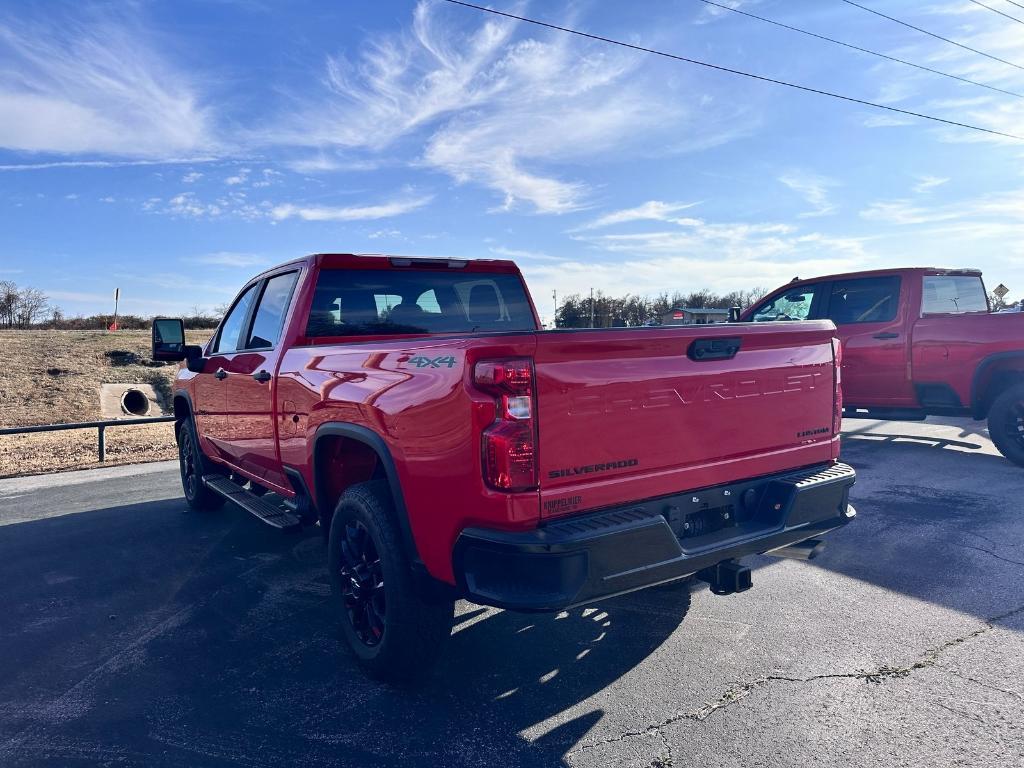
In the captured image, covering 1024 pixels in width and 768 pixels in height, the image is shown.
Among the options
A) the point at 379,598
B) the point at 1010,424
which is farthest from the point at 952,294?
the point at 379,598

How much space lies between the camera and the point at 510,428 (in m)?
2.48

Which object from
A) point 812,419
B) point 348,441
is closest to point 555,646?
point 348,441

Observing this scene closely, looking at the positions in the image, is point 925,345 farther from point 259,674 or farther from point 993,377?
point 259,674

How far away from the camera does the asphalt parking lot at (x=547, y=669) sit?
267cm

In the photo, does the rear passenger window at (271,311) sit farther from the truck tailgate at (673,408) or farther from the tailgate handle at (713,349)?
the tailgate handle at (713,349)

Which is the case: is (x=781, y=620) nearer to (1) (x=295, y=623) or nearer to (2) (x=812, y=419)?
(2) (x=812, y=419)

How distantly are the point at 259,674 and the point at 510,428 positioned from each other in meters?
1.93

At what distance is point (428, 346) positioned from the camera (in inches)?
109

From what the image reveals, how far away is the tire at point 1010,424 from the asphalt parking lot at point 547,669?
2.34 metres

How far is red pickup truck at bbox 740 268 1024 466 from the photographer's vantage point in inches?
289

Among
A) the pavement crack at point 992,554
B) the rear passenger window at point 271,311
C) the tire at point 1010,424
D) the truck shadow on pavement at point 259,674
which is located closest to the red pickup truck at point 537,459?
the rear passenger window at point 271,311

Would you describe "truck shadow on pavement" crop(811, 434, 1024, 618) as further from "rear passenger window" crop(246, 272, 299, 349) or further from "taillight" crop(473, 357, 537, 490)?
"rear passenger window" crop(246, 272, 299, 349)

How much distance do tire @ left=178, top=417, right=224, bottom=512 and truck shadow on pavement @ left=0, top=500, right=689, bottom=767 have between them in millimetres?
1288

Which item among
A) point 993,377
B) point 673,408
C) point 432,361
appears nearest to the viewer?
point 432,361
